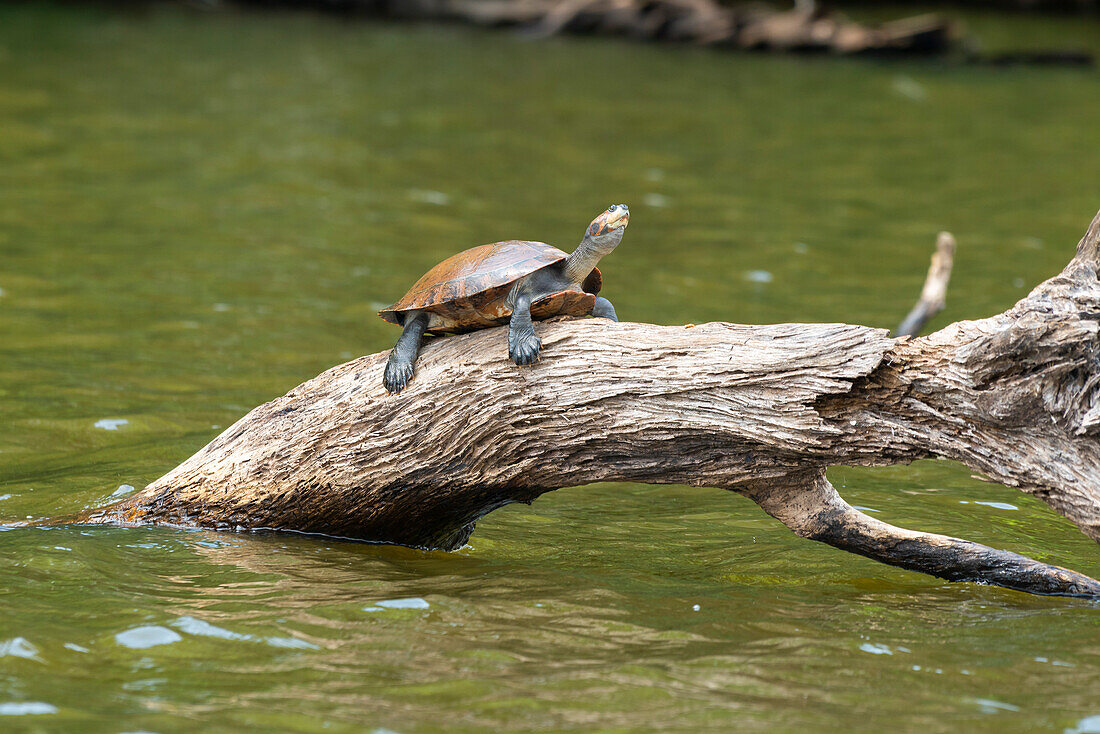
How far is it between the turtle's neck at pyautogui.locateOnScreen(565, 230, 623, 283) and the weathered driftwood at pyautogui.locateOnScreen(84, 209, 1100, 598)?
235 mm

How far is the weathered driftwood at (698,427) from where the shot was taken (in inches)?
146

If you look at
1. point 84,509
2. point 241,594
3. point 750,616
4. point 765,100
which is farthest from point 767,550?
point 765,100

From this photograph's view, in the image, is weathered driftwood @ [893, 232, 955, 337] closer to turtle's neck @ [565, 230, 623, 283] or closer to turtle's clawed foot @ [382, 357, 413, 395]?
turtle's neck @ [565, 230, 623, 283]

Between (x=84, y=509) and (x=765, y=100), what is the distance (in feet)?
43.3

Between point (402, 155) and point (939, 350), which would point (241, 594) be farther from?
point (402, 155)

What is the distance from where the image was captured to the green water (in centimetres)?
330

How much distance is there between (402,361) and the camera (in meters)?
4.23

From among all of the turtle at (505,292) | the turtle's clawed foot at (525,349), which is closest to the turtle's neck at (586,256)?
the turtle at (505,292)

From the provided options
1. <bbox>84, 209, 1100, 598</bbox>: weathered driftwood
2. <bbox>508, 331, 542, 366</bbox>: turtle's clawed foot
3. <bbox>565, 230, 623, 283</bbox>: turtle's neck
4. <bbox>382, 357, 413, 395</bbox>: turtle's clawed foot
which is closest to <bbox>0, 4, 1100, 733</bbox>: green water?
<bbox>84, 209, 1100, 598</bbox>: weathered driftwood

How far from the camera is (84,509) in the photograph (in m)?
4.98

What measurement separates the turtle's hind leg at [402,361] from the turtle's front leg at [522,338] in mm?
A: 414

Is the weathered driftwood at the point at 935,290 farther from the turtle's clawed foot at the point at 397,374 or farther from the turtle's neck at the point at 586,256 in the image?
the turtle's clawed foot at the point at 397,374

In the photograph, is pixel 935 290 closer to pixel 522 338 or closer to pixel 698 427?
A: pixel 698 427

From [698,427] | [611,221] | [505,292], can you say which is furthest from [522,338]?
[698,427]
